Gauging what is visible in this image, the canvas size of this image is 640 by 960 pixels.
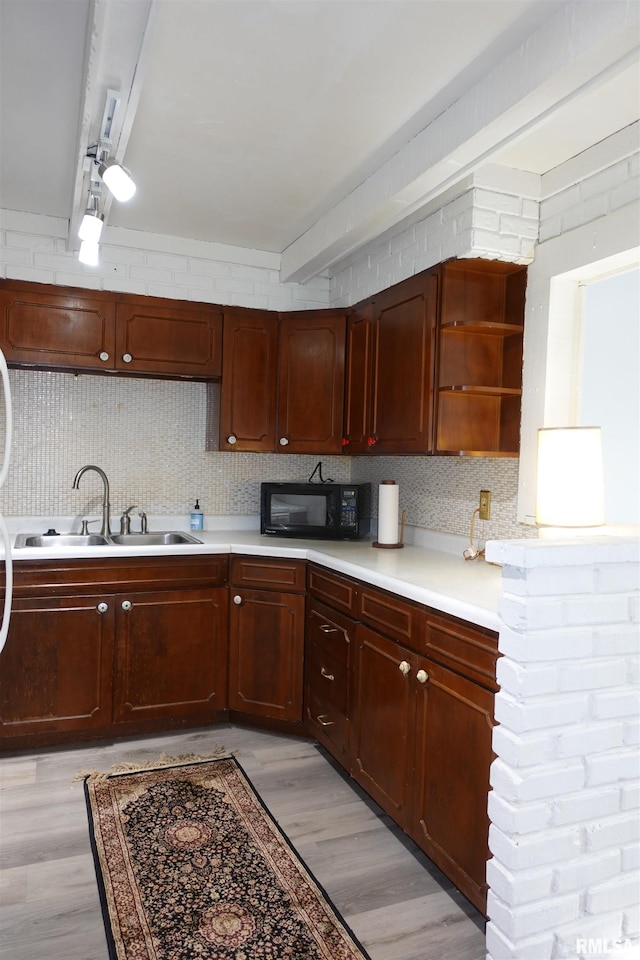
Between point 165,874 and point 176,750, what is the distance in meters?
0.88

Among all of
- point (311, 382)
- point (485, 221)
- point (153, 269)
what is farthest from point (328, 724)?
point (153, 269)

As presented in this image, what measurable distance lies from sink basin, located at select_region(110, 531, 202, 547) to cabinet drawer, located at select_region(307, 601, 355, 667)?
2.49 ft

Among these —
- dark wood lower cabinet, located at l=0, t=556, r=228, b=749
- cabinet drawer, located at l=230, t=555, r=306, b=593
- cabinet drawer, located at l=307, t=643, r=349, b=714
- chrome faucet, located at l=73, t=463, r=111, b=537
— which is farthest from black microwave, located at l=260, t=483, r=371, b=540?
chrome faucet, located at l=73, t=463, r=111, b=537

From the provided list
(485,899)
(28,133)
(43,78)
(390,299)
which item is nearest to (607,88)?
(390,299)

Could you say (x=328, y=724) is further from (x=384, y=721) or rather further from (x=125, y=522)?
(x=125, y=522)

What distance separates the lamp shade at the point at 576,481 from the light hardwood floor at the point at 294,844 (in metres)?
1.18

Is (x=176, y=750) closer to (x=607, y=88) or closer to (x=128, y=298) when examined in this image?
(x=128, y=298)

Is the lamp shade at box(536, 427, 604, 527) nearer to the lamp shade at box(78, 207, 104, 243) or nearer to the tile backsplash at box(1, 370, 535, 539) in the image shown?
the tile backsplash at box(1, 370, 535, 539)

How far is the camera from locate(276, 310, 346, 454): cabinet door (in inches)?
132

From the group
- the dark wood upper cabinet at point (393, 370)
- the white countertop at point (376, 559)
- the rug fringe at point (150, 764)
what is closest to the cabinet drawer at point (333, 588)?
the white countertop at point (376, 559)

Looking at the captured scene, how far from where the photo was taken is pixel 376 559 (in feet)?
8.87

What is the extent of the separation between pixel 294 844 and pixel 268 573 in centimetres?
118

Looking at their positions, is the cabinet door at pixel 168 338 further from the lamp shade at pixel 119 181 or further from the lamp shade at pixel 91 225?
the lamp shade at pixel 119 181

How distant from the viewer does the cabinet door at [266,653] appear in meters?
3.01
